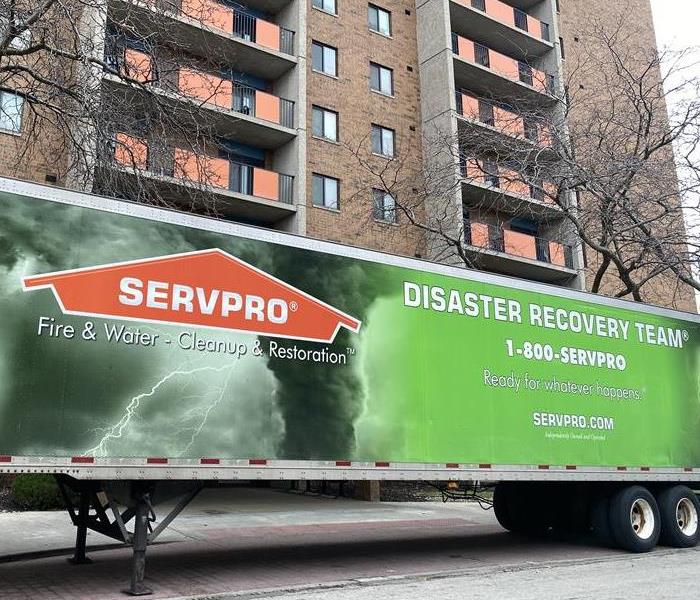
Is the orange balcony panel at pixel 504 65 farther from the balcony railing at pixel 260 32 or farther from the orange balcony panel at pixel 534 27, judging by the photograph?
the balcony railing at pixel 260 32

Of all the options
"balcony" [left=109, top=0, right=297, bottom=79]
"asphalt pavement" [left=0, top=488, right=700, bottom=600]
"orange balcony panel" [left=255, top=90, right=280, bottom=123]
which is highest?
"balcony" [left=109, top=0, right=297, bottom=79]

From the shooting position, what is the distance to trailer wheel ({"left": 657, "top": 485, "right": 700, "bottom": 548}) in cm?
1149

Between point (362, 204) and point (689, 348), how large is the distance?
12823mm

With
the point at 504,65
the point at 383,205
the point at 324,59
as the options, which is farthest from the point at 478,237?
the point at 504,65

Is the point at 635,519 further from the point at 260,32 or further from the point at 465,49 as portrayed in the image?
the point at 465,49

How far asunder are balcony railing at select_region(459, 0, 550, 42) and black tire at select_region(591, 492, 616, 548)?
23309 mm

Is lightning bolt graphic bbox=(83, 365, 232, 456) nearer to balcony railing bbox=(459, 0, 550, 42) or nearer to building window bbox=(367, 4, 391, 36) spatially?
building window bbox=(367, 4, 391, 36)

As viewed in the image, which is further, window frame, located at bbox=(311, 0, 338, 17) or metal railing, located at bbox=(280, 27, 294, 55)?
window frame, located at bbox=(311, 0, 338, 17)

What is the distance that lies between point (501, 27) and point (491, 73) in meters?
2.86

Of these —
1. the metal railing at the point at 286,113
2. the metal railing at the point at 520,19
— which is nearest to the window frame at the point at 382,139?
the metal railing at the point at 286,113

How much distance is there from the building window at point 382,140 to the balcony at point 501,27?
6.51 metres

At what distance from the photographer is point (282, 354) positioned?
8.23m

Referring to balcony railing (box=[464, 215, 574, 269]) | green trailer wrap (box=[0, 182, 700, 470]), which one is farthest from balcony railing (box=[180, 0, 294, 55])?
green trailer wrap (box=[0, 182, 700, 470])

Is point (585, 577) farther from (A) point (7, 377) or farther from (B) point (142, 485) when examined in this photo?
(A) point (7, 377)
